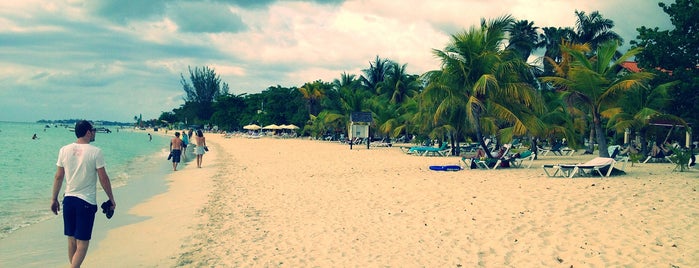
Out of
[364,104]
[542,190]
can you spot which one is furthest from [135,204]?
[364,104]

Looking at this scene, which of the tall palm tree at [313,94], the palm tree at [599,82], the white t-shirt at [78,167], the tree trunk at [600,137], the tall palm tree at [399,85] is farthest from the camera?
the tall palm tree at [313,94]

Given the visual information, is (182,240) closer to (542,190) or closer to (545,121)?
(542,190)

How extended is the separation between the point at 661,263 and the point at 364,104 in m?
31.5

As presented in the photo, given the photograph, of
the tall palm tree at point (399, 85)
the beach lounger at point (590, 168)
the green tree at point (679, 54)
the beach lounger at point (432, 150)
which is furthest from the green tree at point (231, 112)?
the beach lounger at point (590, 168)

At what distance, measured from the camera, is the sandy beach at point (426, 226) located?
200 inches

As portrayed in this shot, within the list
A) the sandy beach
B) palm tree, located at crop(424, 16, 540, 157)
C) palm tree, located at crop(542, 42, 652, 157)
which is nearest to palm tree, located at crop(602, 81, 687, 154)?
palm tree, located at crop(542, 42, 652, 157)

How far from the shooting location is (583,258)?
4855 mm

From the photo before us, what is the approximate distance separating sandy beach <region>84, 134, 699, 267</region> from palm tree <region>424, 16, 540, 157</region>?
16.9 ft

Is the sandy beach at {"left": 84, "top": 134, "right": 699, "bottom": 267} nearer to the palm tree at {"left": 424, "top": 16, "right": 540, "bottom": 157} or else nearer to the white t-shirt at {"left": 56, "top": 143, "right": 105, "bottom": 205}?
the white t-shirt at {"left": 56, "top": 143, "right": 105, "bottom": 205}

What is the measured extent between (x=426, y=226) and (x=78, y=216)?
4158 millimetres

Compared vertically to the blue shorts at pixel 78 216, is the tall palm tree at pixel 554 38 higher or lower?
higher

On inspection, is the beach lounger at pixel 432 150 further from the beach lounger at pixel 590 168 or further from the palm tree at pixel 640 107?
the beach lounger at pixel 590 168

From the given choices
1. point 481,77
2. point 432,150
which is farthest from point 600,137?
point 432,150

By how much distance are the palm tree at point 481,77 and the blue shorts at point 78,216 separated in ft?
41.3
